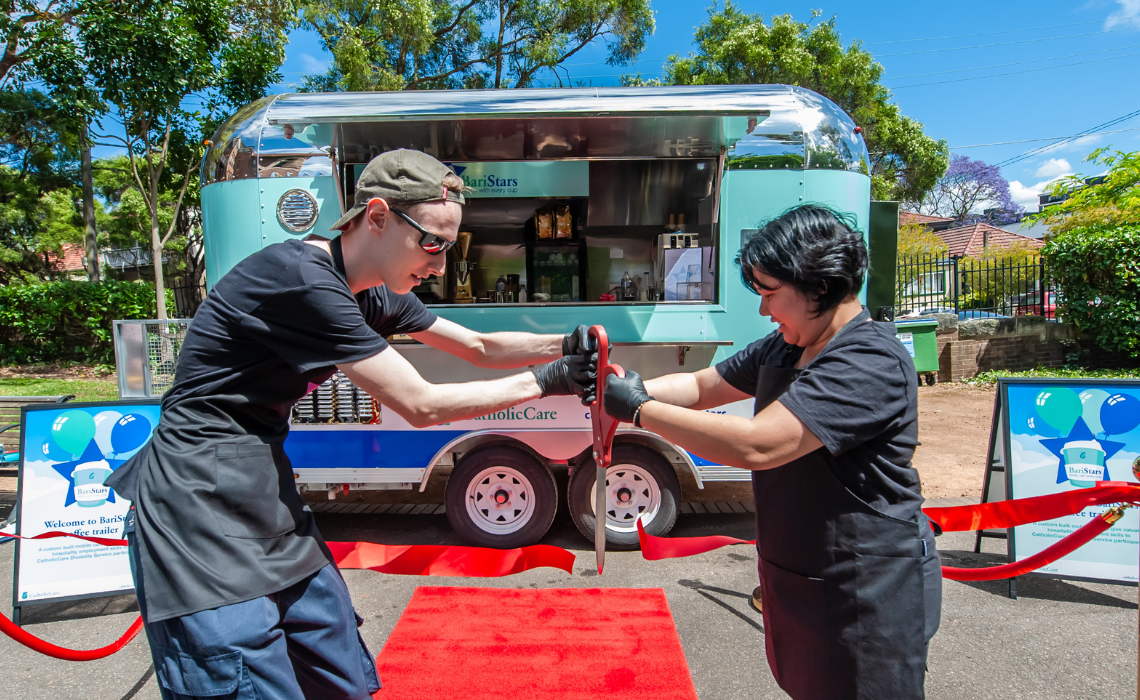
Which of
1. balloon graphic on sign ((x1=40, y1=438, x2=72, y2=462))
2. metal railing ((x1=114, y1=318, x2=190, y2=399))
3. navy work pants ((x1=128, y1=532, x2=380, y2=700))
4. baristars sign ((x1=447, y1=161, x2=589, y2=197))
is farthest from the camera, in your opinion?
baristars sign ((x1=447, y1=161, x2=589, y2=197))

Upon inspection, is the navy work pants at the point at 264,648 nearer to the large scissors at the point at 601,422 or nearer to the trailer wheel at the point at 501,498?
the large scissors at the point at 601,422

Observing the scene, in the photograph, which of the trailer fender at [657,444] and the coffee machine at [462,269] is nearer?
the trailer fender at [657,444]

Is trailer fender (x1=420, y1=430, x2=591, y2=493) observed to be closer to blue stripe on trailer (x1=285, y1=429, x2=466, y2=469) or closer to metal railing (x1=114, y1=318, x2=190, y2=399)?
blue stripe on trailer (x1=285, y1=429, x2=466, y2=469)

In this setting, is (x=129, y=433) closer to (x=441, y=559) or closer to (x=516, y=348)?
(x=441, y=559)

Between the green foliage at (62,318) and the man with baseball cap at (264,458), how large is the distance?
14624 millimetres

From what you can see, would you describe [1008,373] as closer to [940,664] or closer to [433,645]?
[940,664]

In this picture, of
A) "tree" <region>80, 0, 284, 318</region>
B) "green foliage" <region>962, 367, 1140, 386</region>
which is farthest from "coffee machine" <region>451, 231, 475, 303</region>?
"green foliage" <region>962, 367, 1140, 386</region>

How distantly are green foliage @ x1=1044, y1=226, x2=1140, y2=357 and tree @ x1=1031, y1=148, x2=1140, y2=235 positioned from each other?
7.77 ft

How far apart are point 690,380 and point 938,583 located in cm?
96

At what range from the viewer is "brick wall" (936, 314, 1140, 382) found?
1125cm

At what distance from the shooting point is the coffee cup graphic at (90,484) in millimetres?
3803

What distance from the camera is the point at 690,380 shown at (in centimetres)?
228

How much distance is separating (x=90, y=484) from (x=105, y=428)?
34 cm

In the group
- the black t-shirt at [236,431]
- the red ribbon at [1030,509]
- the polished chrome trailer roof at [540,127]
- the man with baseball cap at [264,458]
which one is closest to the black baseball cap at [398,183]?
the man with baseball cap at [264,458]
